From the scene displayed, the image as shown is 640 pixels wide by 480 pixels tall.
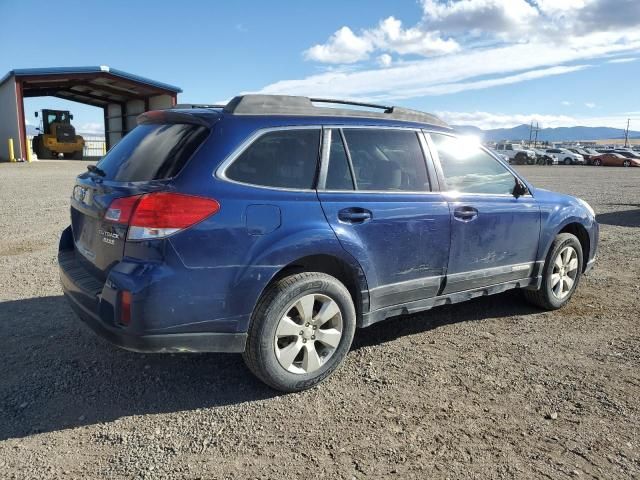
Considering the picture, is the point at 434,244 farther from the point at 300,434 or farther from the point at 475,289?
the point at 300,434

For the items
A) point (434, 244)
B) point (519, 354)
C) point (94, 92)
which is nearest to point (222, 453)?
point (434, 244)

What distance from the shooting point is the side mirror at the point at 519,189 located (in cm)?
467

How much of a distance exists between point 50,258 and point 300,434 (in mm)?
5089

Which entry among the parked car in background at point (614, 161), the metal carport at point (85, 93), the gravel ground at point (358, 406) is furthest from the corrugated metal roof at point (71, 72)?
the parked car in background at point (614, 161)

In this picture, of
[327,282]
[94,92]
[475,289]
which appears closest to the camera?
[327,282]

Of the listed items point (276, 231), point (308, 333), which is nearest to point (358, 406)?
point (308, 333)

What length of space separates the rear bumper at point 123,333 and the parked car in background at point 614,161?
5279 centimetres

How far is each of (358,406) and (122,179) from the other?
206 centimetres

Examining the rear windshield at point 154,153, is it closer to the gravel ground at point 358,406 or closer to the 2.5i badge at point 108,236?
the 2.5i badge at point 108,236

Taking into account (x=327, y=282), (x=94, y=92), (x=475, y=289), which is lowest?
(x=475, y=289)

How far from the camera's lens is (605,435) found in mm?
3008

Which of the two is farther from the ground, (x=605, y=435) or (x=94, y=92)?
(x=94, y=92)

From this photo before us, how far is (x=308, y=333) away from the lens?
11.3 feet

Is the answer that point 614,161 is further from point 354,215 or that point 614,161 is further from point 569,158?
point 354,215
